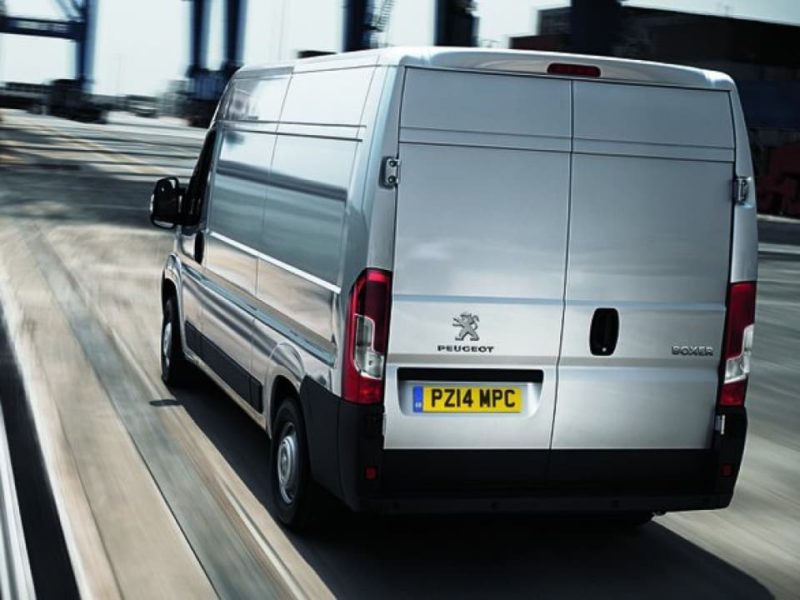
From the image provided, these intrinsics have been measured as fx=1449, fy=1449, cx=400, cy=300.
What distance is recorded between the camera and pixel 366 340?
506 cm

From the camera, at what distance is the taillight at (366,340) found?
5.03m

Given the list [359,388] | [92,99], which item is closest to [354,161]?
[359,388]

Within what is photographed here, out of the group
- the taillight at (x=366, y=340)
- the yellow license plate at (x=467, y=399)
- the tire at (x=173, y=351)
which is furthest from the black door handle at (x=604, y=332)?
the tire at (x=173, y=351)

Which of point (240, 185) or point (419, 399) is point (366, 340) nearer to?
point (419, 399)

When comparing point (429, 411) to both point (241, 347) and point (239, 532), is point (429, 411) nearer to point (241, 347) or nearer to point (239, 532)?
point (239, 532)

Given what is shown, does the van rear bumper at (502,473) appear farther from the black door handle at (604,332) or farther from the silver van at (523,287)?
the black door handle at (604,332)

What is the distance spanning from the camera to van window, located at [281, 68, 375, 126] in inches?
210

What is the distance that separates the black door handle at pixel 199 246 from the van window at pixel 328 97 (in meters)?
1.46

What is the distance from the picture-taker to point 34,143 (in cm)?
4941

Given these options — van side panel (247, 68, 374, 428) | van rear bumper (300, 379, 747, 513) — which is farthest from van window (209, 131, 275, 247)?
van rear bumper (300, 379, 747, 513)

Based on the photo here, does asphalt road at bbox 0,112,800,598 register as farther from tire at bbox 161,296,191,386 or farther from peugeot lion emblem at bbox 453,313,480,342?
peugeot lion emblem at bbox 453,313,480,342

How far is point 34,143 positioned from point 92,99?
47.5 metres

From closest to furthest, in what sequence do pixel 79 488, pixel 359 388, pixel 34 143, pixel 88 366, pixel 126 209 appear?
pixel 359 388 → pixel 79 488 → pixel 88 366 → pixel 126 209 → pixel 34 143

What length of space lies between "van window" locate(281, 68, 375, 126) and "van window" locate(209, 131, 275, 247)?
0.32 meters
